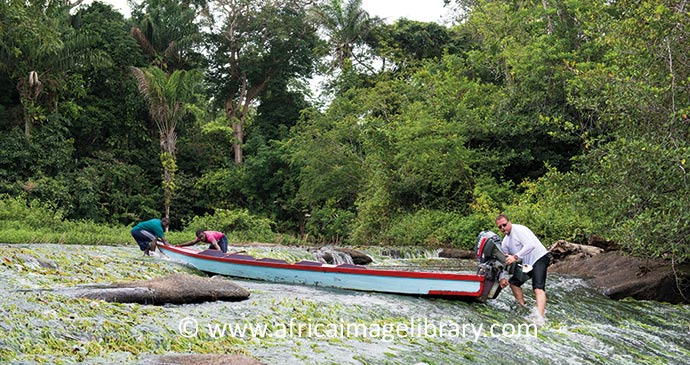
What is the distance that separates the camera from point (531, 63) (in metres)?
22.2

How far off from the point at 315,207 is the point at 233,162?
7.10 metres

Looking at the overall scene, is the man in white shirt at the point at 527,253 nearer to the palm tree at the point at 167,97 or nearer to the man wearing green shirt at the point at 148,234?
the man wearing green shirt at the point at 148,234

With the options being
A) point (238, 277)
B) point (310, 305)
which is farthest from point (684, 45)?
point (238, 277)

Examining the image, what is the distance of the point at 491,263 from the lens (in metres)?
9.36

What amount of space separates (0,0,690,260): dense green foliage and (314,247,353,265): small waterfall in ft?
17.4

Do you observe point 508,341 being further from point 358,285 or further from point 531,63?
point 531,63

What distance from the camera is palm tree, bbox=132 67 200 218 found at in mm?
26781

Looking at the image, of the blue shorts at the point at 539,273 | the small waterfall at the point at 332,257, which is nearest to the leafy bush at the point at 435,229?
the small waterfall at the point at 332,257

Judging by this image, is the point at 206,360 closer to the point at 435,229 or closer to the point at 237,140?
the point at 435,229

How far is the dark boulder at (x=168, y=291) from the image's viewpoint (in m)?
7.21

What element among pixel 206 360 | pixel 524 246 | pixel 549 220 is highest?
pixel 549 220

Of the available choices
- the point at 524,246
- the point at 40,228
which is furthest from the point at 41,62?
the point at 524,246

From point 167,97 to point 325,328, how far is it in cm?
2194

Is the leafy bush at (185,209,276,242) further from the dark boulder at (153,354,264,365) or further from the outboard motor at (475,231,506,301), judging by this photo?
the dark boulder at (153,354,264,365)
